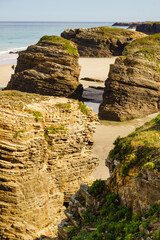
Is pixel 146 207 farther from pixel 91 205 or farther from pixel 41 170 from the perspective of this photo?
pixel 41 170

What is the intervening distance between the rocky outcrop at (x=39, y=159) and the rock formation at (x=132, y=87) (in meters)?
14.4

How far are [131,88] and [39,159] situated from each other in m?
17.9

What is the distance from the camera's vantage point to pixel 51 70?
29391mm

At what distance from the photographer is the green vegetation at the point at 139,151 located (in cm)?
876

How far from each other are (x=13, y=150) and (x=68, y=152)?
9.72ft

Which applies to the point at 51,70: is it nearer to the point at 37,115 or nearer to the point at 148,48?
the point at 148,48

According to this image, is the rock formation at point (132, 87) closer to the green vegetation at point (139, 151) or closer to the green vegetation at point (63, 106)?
the green vegetation at point (63, 106)

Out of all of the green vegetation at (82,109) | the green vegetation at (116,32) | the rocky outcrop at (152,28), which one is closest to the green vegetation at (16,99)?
the green vegetation at (82,109)

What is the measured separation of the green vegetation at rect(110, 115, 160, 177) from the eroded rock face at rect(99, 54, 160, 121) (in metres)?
17.8

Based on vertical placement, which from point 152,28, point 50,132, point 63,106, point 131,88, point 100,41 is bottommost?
point 131,88

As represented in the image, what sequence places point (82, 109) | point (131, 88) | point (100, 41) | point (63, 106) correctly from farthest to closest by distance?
point (100, 41) → point (131, 88) → point (82, 109) → point (63, 106)

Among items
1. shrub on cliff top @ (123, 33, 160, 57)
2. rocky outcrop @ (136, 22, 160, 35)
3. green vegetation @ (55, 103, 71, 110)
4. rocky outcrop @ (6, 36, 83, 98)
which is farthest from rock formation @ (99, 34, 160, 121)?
rocky outcrop @ (136, 22, 160, 35)

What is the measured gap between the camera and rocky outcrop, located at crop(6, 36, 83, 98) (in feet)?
96.5

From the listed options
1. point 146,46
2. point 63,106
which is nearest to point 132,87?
point 146,46
